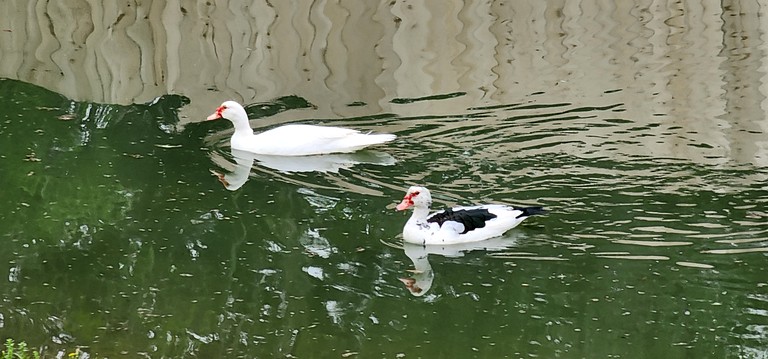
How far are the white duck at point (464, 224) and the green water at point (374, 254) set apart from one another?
0.34ft

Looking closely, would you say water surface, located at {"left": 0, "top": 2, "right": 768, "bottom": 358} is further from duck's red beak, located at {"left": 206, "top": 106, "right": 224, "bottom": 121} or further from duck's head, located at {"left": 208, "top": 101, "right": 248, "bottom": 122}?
duck's head, located at {"left": 208, "top": 101, "right": 248, "bottom": 122}

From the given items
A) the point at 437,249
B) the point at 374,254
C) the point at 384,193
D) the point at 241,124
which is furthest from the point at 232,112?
the point at 437,249

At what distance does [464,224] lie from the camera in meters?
7.36

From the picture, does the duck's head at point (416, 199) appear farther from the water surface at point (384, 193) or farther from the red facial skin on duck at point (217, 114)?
the red facial skin on duck at point (217, 114)

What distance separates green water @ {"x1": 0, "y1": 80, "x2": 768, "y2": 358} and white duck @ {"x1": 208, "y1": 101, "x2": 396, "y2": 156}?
0.55 ft

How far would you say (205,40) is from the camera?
14.2 meters

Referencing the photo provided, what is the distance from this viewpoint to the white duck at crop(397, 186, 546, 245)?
24.1ft

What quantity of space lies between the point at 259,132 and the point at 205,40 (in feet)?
13.4

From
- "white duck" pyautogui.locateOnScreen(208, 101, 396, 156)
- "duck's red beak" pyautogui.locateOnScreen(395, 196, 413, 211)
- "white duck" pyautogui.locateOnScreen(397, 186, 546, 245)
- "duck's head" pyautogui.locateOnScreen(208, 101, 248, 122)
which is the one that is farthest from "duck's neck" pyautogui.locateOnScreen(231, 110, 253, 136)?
"white duck" pyautogui.locateOnScreen(397, 186, 546, 245)

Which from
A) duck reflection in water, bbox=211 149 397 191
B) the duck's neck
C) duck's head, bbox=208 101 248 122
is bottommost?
duck reflection in water, bbox=211 149 397 191

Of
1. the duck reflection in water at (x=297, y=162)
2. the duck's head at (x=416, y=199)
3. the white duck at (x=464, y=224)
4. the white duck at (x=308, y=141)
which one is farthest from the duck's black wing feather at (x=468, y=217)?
the white duck at (x=308, y=141)

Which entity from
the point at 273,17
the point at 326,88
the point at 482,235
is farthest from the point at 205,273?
the point at 273,17

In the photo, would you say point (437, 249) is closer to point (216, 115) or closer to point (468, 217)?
point (468, 217)

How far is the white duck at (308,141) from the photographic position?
9492 millimetres
